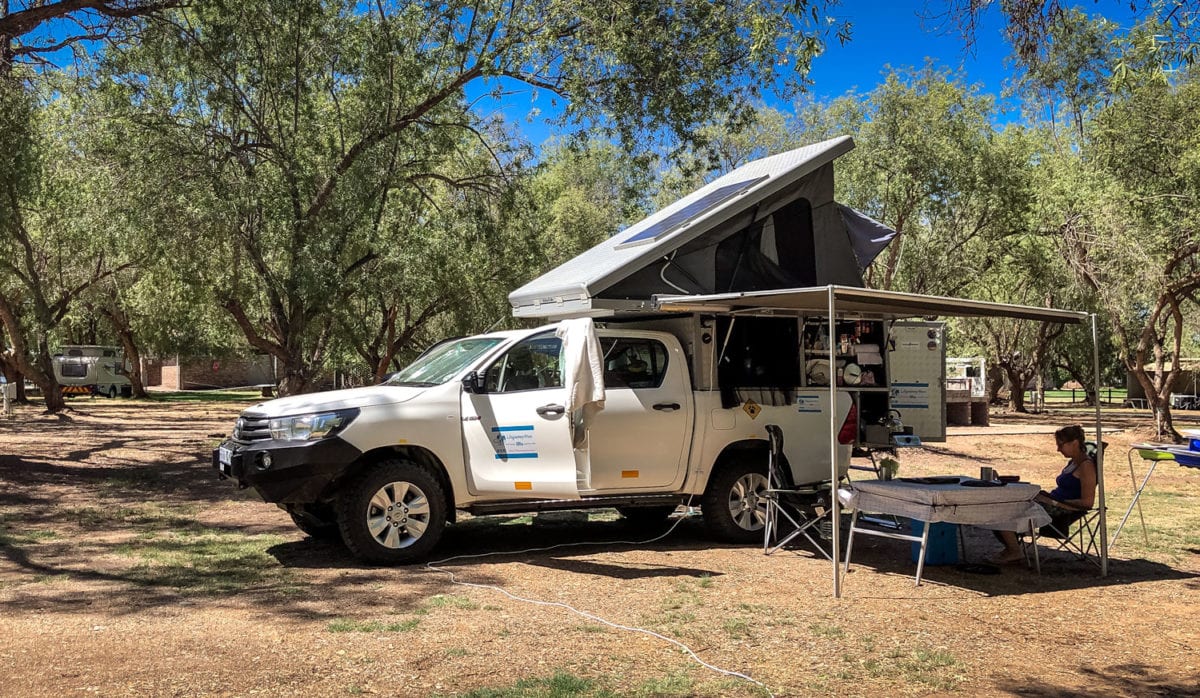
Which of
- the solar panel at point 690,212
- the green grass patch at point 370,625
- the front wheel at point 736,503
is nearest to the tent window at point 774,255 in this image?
the solar panel at point 690,212

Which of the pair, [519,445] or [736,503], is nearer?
[519,445]

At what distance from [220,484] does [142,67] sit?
6.25 meters

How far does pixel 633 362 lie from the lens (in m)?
9.02

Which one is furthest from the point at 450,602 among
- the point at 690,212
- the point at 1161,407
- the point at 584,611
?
the point at 1161,407

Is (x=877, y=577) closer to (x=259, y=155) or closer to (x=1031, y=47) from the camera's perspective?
(x=1031, y=47)

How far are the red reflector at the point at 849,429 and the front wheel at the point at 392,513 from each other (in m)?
3.78

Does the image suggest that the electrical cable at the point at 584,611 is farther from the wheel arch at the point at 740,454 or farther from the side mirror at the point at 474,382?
the side mirror at the point at 474,382

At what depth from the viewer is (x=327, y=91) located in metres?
17.1

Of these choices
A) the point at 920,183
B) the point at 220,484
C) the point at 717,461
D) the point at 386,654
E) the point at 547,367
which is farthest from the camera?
the point at 920,183

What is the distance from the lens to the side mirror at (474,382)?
8453 mm

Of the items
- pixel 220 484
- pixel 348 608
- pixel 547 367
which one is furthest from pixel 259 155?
pixel 348 608

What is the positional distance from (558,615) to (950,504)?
2.99 meters

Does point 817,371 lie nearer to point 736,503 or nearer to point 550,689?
point 736,503

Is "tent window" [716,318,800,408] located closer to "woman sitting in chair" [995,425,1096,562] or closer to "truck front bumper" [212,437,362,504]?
"woman sitting in chair" [995,425,1096,562]
